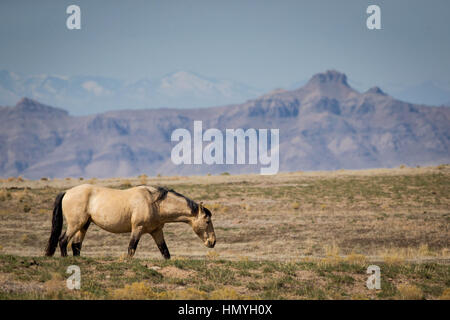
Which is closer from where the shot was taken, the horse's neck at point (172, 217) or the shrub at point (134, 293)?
the shrub at point (134, 293)

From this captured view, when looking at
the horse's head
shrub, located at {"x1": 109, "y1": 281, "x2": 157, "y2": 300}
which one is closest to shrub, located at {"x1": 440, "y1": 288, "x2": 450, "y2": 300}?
shrub, located at {"x1": 109, "y1": 281, "x2": 157, "y2": 300}

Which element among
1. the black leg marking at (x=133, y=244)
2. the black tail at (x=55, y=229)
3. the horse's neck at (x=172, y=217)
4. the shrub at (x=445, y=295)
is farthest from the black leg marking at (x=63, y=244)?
the shrub at (x=445, y=295)

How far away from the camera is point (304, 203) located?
4144 cm

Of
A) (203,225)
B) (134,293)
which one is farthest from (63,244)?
(134,293)

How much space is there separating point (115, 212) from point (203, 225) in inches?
111

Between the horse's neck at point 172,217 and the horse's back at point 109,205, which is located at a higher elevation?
the horse's back at point 109,205

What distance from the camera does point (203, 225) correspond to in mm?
19656

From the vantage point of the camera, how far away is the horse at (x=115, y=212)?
18422 millimetres

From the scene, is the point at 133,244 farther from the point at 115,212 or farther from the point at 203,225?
the point at 203,225

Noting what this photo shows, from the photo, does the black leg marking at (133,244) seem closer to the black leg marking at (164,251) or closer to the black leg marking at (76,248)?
the black leg marking at (164,251)

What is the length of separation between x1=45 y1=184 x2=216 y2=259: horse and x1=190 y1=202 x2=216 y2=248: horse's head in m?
0.43

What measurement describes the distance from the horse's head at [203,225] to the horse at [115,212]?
43cm

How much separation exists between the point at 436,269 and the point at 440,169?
39.7m
